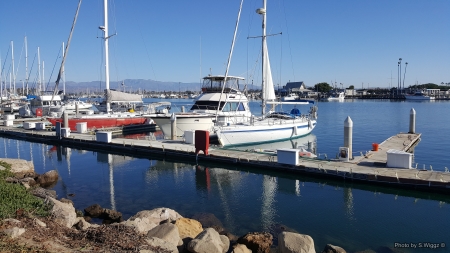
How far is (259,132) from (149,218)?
61.4ft

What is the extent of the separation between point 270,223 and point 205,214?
239 cm

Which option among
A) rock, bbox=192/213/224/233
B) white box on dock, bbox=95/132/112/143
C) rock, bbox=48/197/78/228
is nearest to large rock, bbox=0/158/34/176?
rock, bbox=48/197/78/228

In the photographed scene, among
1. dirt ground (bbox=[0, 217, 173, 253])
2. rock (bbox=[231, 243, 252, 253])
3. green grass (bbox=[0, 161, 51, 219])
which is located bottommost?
rock (bbox=[231, 243, 252, 253])

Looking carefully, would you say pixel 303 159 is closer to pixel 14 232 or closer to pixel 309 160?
pixel 309 160

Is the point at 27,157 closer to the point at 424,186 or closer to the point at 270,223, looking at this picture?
the point at 270,223

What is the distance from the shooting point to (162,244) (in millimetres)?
8297

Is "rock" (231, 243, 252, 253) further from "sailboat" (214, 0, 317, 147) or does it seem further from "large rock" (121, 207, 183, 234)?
"sailboat" (214, 0, 317, 147)

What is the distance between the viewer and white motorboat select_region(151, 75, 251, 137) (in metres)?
30.8

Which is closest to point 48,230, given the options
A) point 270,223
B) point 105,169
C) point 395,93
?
point 270,223

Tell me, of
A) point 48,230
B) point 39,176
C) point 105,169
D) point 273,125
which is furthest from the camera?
point 273,125

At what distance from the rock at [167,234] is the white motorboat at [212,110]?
20.3 meters

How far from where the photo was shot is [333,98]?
164875 mm

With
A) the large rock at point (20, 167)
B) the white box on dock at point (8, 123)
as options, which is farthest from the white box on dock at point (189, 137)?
the white box on dock at point (8, 123)

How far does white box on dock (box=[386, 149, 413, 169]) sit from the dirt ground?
44.3 feet
